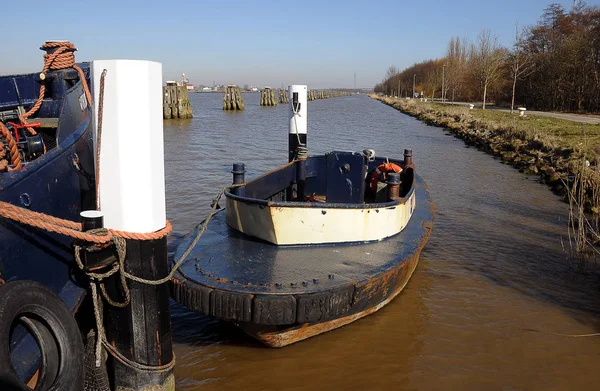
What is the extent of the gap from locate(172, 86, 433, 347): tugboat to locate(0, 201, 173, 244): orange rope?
0.77 metres

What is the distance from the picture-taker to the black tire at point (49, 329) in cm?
281

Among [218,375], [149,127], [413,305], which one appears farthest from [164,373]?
[413,305]

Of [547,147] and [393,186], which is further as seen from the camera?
[547,147]

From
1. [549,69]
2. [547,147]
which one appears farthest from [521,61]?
[547,147]

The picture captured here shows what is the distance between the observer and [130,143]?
3240 millimetres

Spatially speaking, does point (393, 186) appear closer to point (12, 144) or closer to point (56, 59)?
point (56, 59)

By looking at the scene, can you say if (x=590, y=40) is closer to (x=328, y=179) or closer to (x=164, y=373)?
(x=328, y=179)

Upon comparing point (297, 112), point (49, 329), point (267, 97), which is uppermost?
point (267, 97)

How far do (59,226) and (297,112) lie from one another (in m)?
5.46

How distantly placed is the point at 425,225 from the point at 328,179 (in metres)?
1.56

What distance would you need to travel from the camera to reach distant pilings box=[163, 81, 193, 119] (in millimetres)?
38438

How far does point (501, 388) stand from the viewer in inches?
179

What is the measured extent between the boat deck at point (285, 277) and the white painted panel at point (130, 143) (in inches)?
49.2

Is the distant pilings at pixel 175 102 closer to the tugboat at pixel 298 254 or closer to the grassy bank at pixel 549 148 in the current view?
the grassy bank at pixel 549 148
